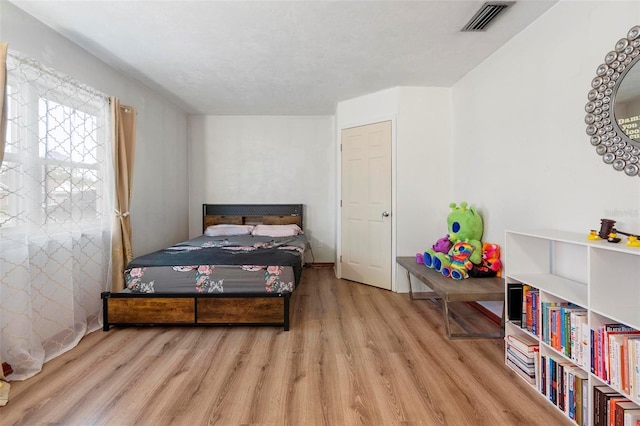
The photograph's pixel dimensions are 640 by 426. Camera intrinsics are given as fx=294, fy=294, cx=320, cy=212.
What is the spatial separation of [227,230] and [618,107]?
408 centimetres

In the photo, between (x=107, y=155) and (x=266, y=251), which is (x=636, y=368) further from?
(x=107, y=155)

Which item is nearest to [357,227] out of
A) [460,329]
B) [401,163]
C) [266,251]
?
[401,163]

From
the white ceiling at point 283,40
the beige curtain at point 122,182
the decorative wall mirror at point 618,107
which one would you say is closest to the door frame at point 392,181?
the white ceiling at point 283,40

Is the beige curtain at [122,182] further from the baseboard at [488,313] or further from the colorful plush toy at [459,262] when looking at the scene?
the baseboard at [488,313]

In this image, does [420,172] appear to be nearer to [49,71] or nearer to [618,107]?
[618,107]

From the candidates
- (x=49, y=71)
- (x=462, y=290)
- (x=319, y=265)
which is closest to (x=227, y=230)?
(x=319, y=265)

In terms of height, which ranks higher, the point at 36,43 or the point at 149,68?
the point at 149,68

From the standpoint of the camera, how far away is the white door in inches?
144

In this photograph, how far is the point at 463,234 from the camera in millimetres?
2932

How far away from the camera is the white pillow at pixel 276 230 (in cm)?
412

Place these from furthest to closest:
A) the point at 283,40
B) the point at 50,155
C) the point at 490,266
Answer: the point at 490,266, the point at 283,40, the point at 50,155

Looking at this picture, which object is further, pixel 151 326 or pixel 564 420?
pixel 151 326

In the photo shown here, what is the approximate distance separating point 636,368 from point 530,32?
2280 millimetres

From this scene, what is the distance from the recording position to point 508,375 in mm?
1895
